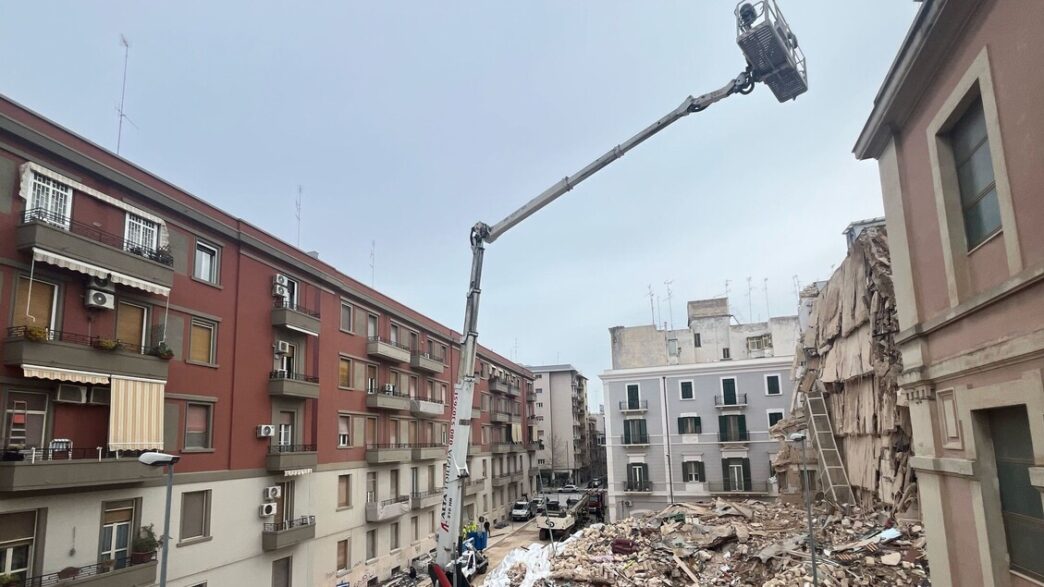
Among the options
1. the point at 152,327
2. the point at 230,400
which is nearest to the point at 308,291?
the point at 230,400

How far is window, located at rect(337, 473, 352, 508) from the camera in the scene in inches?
1089

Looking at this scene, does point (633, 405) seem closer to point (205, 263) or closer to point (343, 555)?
point (343, 555)

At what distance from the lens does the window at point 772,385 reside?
39844 mm

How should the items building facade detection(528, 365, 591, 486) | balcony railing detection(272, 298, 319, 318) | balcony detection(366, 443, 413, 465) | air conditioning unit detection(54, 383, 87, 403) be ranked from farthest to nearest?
building facade detection(528, 365, 591, 486) → balcony detection(366, 443, 413, 465) → balcony railing detection(272, 298, 319, 318) → air conditioning unit detection(54, 383, 87, 403)

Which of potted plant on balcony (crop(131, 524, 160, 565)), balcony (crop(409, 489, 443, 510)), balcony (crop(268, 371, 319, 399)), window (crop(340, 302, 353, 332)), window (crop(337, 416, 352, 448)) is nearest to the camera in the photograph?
potted plant on balcony (crop(131, 524, 160, 565))

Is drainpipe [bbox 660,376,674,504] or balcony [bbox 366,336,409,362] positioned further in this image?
drainpipe [bbox 660,376,674,504]

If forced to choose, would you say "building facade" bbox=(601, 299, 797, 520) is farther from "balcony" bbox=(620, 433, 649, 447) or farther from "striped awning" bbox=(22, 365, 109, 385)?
"striped awning" bbox=(22, 365, 109, 385)

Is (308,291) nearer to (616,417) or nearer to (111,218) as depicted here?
(111,218)

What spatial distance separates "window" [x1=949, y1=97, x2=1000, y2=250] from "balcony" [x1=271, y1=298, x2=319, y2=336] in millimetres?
21554

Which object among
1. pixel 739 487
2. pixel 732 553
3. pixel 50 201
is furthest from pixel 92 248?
pixel 739 487

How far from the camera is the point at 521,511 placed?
49.0 meters

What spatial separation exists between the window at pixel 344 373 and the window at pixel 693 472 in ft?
75.2

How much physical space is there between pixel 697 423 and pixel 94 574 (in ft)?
111

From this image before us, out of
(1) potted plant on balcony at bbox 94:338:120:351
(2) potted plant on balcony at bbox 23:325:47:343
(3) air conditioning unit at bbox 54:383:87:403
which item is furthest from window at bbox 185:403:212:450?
(2) potted plant on balcony at bbox 23:325:47:343
